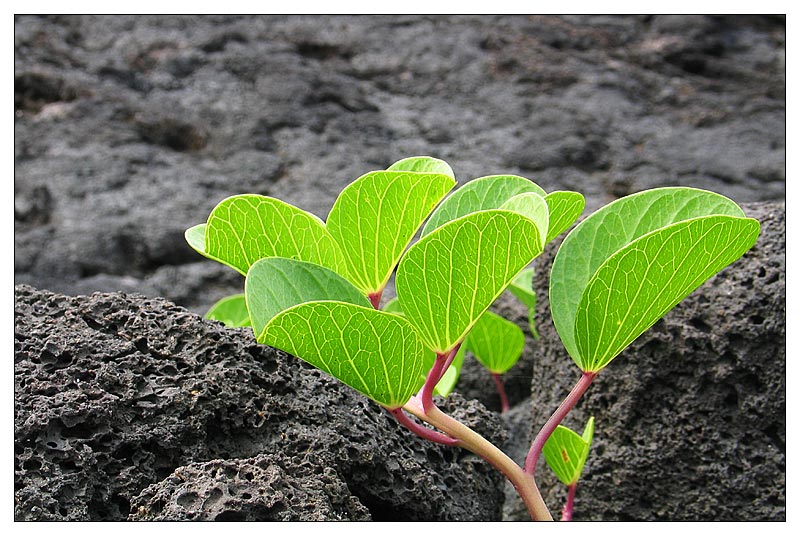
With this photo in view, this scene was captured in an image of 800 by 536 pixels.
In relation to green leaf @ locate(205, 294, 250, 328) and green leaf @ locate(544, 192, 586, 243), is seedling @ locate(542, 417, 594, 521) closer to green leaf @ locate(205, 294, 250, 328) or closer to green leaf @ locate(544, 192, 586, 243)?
green leaf @ locate(544, 192, 586, 243)

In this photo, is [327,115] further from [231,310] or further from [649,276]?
[649,276]

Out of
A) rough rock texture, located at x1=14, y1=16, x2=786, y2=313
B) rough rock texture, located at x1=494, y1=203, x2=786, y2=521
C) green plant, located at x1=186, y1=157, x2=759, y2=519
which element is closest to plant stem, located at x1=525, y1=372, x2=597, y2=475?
green plant, located at x1=186, y1=157, x2=759, y2=519

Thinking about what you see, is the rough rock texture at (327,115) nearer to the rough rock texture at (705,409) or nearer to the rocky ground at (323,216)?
the rocky ground at (323,216)

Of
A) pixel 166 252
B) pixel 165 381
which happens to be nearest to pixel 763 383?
pixel 165 381

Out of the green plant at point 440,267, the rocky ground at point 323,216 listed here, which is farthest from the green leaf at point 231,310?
the green plant at point 440,267

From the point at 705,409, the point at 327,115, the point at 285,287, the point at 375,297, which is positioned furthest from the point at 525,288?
the point at 327,115

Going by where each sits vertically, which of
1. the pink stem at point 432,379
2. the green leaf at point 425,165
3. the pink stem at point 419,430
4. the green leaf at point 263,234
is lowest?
the pink stem at point 419,430
